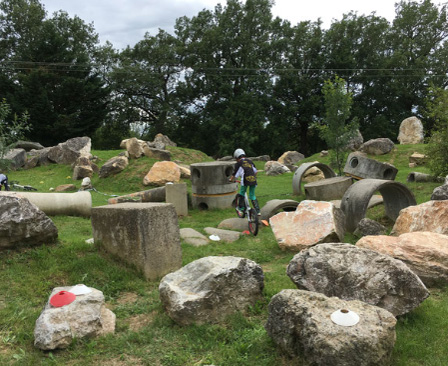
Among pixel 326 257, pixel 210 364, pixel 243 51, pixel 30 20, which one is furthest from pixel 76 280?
pixel 30 20

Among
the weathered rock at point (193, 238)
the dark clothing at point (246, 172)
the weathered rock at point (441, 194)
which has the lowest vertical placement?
the weathered rock at point (193, 238)

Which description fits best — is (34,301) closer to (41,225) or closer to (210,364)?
(41,225)

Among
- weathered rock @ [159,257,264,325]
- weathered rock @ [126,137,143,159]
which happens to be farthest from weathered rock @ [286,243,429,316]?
weathered rock @ [126,137,143,159]

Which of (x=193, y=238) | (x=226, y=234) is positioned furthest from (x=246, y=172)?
(x=193, y=238)

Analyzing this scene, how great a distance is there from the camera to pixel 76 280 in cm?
525

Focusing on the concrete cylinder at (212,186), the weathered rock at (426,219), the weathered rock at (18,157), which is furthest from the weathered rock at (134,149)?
the weathered rock at (426,219)

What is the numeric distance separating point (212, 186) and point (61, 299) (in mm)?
8584

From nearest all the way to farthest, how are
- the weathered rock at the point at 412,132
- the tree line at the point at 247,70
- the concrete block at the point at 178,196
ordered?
the concrete block at the point at 178,196
the weathered rock at the point at 412,132
the tree line at the point at 247,70

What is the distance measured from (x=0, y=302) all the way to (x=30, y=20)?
3624 cm

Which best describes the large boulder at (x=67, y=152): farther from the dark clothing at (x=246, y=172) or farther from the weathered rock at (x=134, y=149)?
the dark clothing at (x=246, y=172)

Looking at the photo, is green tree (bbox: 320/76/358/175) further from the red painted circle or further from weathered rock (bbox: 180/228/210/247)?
the red painted circle

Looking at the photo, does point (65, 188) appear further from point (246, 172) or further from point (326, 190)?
point (326, 190)

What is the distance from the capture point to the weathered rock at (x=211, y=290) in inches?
164

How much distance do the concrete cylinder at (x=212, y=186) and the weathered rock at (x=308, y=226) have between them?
4853 mm
